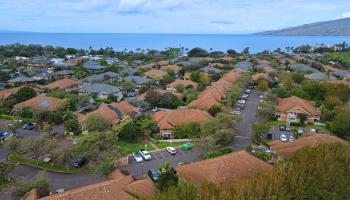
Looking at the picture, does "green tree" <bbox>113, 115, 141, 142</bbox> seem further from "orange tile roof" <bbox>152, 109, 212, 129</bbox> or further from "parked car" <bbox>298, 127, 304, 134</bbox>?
"parked car" <bbox>298, 127, 304, 134</bbox>

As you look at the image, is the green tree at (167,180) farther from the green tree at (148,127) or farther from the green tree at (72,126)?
the green tree at (72,126)

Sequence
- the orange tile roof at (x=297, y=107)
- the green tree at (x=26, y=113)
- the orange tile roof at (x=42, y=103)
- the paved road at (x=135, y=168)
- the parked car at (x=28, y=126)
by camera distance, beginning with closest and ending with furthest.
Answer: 1. the paved road at (x=135, y=168)
2. the parked car at (x=28, y=126)
3. the orange tile roof at (x=297, y=107)
4. the green tree at (x=26, y=113)
5. the orange tile roof at (x=42, y=103)

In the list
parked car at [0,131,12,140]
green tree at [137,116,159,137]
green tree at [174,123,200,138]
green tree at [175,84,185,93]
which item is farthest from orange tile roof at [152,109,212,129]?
green tree at [175,84,185,93]

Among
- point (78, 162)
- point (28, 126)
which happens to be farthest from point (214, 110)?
point (28, 126)

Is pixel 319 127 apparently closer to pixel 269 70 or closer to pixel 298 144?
pixel 298 144

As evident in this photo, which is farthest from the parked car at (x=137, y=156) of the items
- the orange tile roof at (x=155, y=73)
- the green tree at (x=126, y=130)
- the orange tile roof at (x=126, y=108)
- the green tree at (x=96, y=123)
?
the orange tile roof at (x=155, y=73)
